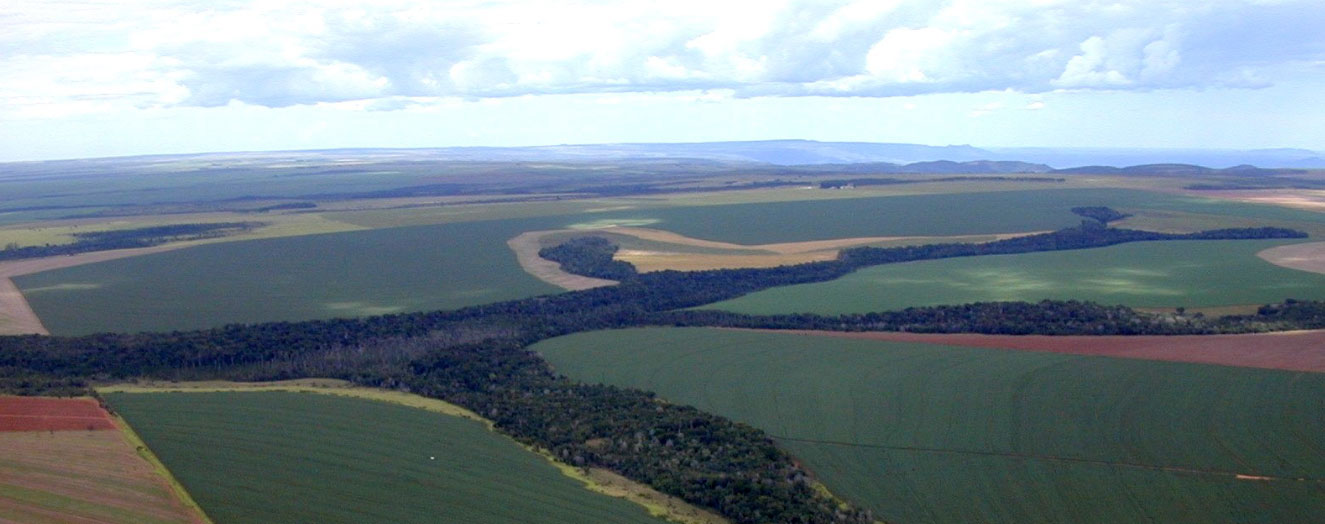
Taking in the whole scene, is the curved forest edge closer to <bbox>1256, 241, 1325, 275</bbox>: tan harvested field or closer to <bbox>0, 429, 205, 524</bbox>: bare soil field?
<bbox>0, 429, 205, 524</bbox>: bare soil field

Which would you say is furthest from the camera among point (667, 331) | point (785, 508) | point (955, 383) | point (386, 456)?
point (667, 331)

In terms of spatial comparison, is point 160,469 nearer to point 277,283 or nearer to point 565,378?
point 565,378

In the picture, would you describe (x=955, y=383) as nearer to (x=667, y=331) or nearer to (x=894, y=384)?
(x=894, y=384)

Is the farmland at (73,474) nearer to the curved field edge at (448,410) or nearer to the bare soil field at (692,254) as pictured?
the curved field edge at (448,410)

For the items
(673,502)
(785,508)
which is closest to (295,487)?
(673,502)

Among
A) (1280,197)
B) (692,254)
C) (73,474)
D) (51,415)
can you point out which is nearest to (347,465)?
(73,474)
